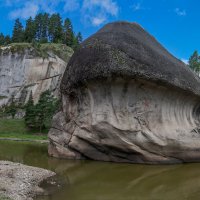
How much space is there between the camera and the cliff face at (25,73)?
2183 inches

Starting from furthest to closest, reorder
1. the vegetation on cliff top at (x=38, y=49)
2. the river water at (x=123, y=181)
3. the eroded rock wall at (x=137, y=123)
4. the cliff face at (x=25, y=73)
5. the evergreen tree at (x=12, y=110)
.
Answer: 1. the vegetation on cliff top at (x=38, y=49)
2. the cliff face at (x=25, y=73)
3. the evergreen tree at (x=12, y=110)
4. the eroded rock wall at (x=137, y=123)
5. the river water at (x=123, y=181)

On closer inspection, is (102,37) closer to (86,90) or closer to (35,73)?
(86,90)

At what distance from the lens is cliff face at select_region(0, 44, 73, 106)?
5544 cm

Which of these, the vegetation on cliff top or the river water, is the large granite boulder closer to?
the river water

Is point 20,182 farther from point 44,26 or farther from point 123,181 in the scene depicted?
point 44,26

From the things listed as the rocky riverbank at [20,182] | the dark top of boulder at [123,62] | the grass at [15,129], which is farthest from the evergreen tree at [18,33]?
the rocky riverbank at [20,182]

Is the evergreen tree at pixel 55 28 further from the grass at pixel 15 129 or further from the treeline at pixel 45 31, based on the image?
the grass at pixel 15 129

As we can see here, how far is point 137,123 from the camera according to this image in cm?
1711

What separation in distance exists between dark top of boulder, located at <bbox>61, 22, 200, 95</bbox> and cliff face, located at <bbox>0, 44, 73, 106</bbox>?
38.2 metres

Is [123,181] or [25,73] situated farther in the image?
[25,73]

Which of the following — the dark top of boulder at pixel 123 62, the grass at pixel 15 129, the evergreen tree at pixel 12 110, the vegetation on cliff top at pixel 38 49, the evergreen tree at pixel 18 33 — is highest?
the evergreen tree at pixel 18 33

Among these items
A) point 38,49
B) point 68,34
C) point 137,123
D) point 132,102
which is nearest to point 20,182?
point 137,123

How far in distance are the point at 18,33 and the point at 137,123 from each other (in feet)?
230

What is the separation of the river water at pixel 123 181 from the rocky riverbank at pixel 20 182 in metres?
0.52
